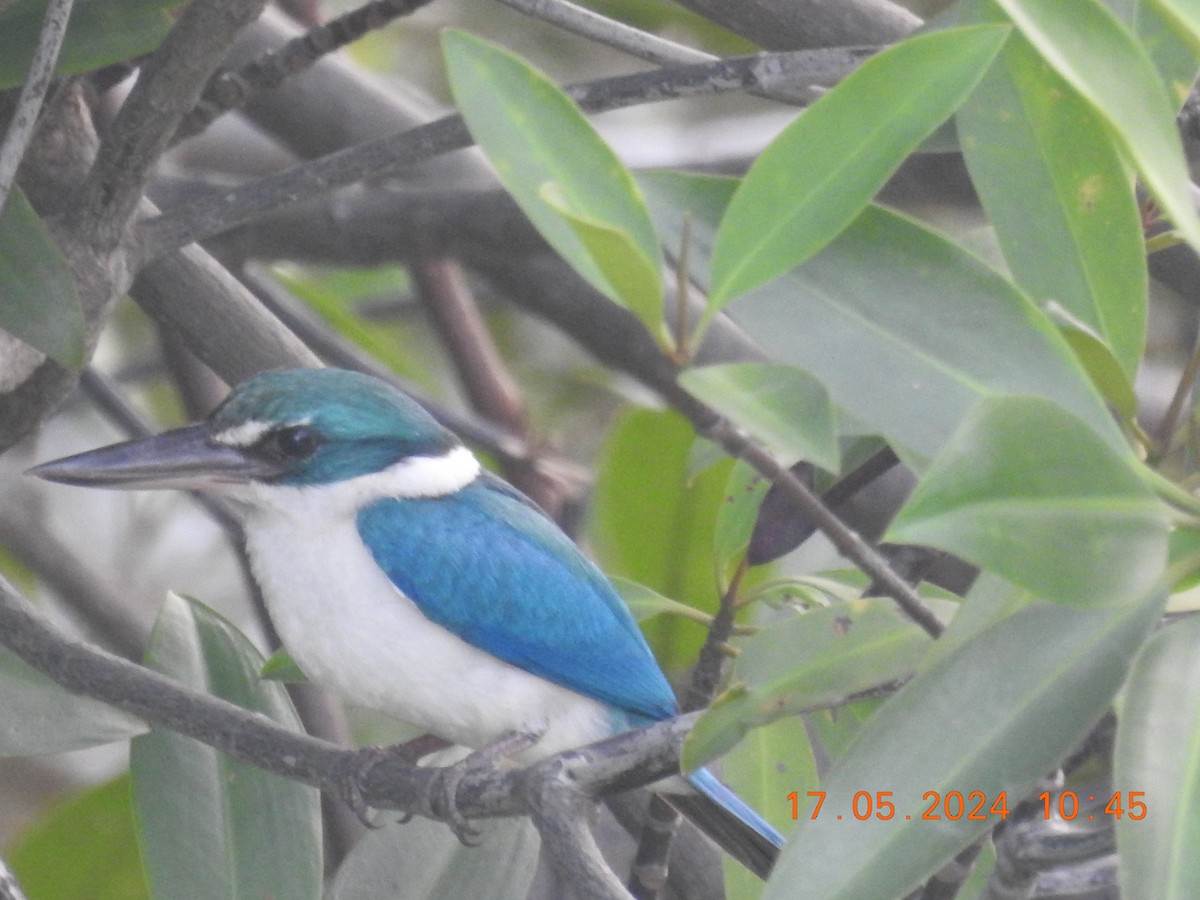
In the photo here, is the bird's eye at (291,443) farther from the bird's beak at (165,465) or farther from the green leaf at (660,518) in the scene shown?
the green leaf at (660,518)

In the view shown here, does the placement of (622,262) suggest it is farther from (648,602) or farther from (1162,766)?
(648,602)

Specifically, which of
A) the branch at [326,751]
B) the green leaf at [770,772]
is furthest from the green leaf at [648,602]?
the branch at [326,751]

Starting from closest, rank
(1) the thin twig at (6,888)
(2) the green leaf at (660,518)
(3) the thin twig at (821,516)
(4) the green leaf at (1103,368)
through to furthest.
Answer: (3) the thin twig at (821,516)
(4) the green leaf at (1103,368)
(1) the thin twig at (6,888)
(2) the green leaf at (660,518)

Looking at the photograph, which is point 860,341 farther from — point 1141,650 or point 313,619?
point 313,619

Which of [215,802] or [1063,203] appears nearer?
[1063,203]

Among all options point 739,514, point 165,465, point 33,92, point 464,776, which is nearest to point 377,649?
point 464,776

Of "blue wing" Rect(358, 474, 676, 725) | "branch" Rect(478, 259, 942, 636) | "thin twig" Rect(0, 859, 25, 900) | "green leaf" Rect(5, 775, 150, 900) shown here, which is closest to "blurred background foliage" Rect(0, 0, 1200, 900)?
"blue wing" Rect(358, 474, 676, 725)

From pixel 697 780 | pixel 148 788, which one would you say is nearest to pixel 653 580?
pixel 697 780
